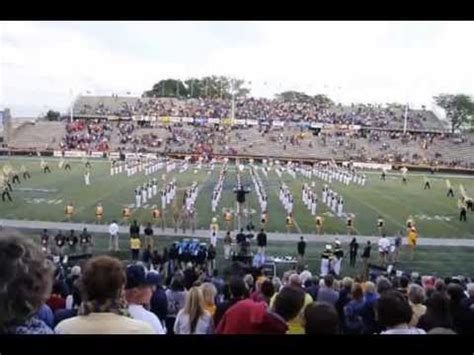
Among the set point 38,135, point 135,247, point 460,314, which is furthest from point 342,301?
point 38,135

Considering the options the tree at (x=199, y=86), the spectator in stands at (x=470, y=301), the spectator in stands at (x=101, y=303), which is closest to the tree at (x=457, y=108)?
the tree at (x=199, y=86)

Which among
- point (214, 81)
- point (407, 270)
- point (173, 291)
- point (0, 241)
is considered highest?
point (214, 81)

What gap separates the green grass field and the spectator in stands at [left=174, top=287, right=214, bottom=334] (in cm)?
1276

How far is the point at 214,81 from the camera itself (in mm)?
70875

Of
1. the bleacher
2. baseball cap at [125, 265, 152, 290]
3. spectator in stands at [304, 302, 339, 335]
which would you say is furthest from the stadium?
spectator in stands at [304, 302, 339, 335]

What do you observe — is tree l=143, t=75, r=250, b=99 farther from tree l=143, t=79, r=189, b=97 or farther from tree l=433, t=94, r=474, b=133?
tree l=433, t=94, r=474, b=133

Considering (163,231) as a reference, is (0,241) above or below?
above

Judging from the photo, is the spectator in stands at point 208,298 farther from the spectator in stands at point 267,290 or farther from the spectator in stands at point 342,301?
the spectator in stands at point 342,301

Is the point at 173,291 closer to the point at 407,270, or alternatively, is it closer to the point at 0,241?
the point at 0,241
